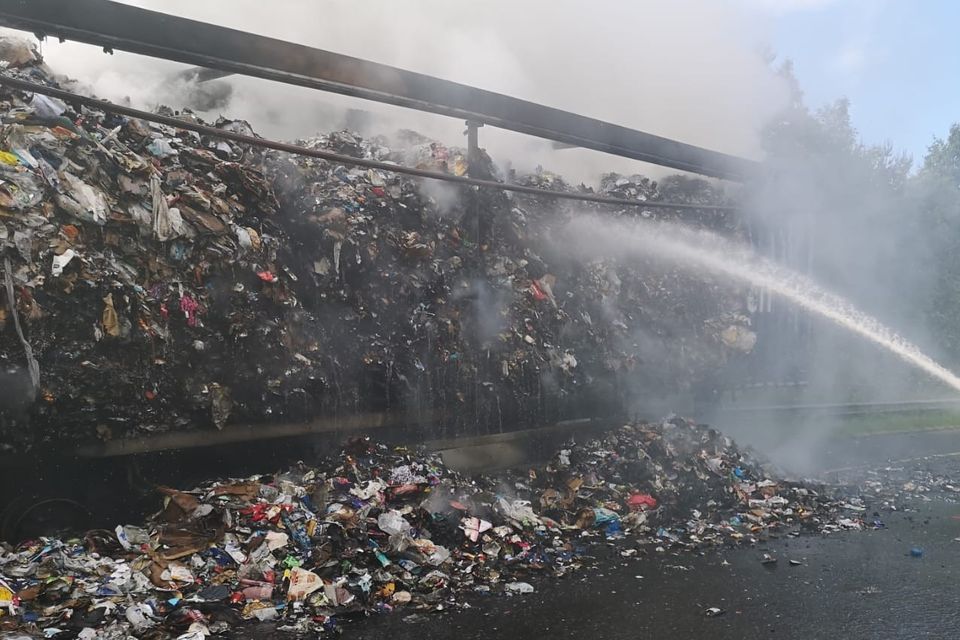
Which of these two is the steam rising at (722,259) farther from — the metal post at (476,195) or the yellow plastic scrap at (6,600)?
the yellow plastic scrap at (6,600)

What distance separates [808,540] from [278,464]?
4628mm

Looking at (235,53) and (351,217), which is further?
(351,217)

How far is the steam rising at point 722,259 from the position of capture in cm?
972

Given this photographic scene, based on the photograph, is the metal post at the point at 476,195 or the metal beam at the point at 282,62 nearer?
the metal beam at the point at 282,62

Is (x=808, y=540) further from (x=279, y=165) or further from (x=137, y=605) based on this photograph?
(x=279, y=165)

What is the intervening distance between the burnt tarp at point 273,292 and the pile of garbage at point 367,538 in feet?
2.43

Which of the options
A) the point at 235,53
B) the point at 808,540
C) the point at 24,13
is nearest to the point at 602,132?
the point at 235,53

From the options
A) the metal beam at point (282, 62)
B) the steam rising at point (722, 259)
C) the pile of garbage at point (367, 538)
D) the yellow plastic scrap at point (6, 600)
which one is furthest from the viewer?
the steam rising at point (722, 259)

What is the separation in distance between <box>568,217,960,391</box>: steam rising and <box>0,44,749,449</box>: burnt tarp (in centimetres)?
61

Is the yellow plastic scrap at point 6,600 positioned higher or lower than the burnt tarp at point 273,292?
lower

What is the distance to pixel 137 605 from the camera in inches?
139

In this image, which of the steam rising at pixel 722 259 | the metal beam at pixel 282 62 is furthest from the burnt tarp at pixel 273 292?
the metal beam at pixel 282 62

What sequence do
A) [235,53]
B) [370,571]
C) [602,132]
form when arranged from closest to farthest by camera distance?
1. [370,571]
2. [235,53]
3. [602,132]

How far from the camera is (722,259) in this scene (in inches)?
452
